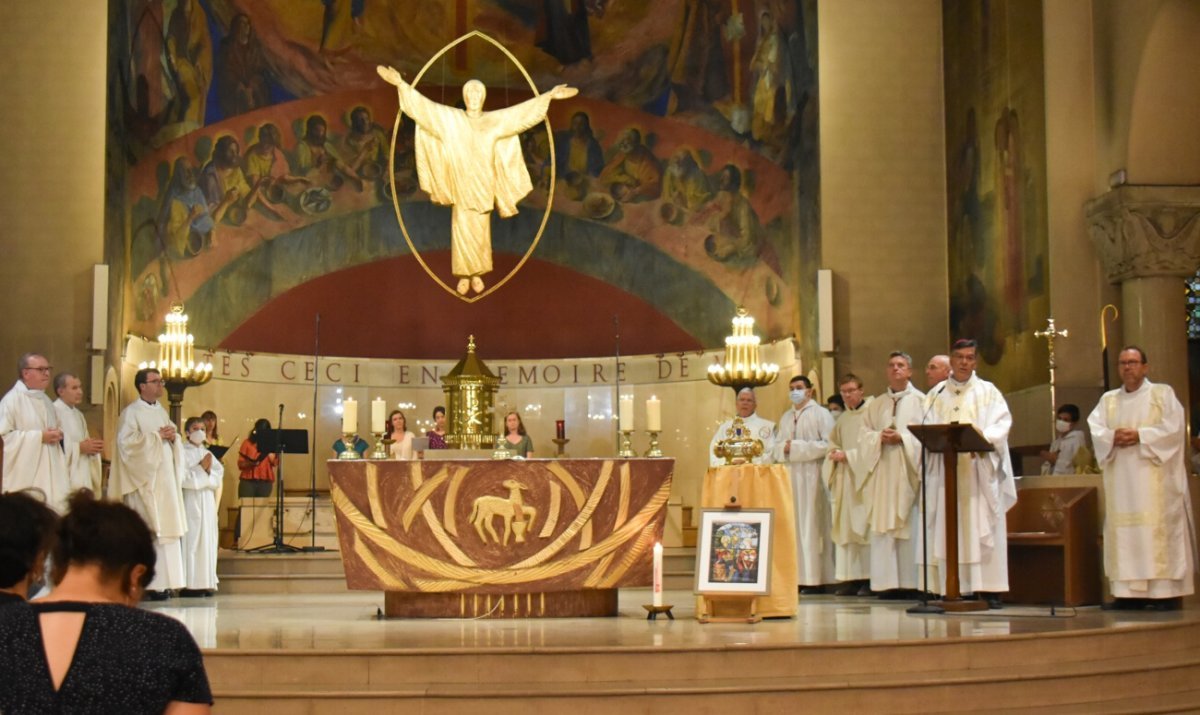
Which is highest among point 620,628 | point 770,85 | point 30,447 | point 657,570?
point 770,85

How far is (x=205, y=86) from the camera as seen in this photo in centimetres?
1747

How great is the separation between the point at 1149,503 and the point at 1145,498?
0.14ft

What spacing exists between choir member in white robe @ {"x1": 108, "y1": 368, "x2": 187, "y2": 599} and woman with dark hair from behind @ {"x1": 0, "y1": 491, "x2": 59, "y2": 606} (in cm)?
835

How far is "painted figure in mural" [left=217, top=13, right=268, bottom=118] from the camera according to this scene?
58.0ft

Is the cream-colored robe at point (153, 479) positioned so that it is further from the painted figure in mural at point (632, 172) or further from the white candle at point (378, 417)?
the painted figure in mural at point (632, 172)

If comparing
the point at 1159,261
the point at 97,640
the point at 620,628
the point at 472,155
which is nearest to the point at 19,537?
the point at 97,640

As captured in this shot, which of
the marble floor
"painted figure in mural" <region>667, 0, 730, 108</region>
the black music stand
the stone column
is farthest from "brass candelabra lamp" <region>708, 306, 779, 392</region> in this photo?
the marble floor

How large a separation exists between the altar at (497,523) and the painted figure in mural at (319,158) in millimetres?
10013

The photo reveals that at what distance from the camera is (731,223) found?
18.3 meters

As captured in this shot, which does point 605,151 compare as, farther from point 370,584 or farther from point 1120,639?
point 1120,639

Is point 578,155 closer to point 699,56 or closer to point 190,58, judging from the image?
point 699,56

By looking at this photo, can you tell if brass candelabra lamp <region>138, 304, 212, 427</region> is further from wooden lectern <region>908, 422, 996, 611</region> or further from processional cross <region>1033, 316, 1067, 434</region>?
wooden lectern <region>908, 422, 996, 611</region>

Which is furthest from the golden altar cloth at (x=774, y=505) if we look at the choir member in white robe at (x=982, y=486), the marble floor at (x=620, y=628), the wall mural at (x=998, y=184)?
the wall mural at (x=998, y=184)

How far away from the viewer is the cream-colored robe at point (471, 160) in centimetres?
1251
